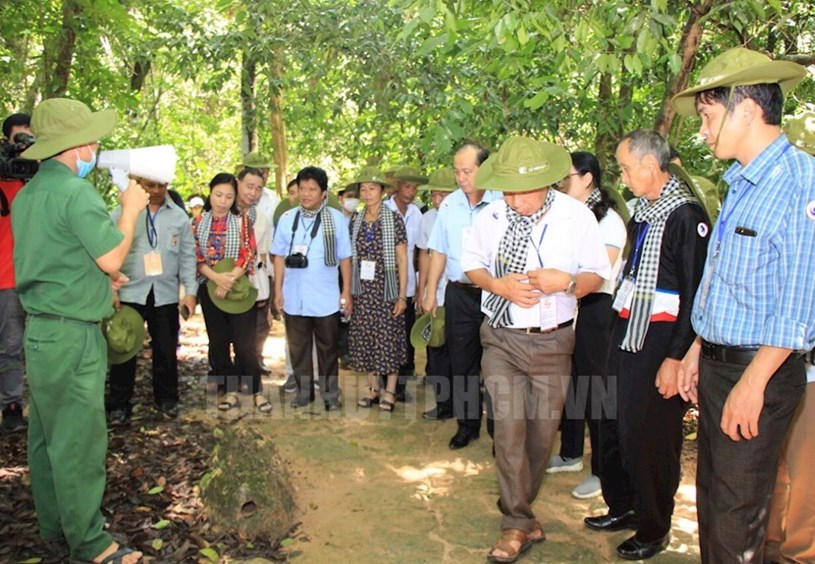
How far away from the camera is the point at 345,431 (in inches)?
220

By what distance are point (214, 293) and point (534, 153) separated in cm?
308

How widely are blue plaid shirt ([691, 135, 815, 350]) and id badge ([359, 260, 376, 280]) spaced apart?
357 centimetres

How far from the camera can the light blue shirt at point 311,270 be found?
19.1 ft

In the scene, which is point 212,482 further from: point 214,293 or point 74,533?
point 214,293

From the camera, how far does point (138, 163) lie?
382 centimetres

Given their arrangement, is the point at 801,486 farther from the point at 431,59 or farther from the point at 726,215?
the point at 431,59

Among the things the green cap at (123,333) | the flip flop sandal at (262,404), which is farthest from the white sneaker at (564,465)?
the green cap at (123,333)

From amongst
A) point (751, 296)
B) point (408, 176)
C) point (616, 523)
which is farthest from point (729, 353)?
point (408, 176)

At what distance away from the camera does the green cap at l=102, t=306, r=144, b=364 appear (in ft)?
15.6

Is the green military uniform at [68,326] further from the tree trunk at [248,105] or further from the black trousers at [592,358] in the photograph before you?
the tree trunk at [248,105]

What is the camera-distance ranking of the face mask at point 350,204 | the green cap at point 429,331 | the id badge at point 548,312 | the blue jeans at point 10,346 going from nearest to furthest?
the id badge at point 548,312 → the blue jeans at point 10,346 → the green cap at point 429,331 → the face mask at point 350,204

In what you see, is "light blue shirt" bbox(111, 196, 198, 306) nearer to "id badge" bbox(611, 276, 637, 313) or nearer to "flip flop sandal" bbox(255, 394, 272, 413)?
"flip flop sandal" bbox(255, 394, 272, 413)

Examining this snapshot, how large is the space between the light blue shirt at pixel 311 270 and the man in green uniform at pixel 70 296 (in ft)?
8.04

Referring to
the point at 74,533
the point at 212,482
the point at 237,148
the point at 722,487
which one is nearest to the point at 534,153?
the point at 722,487
